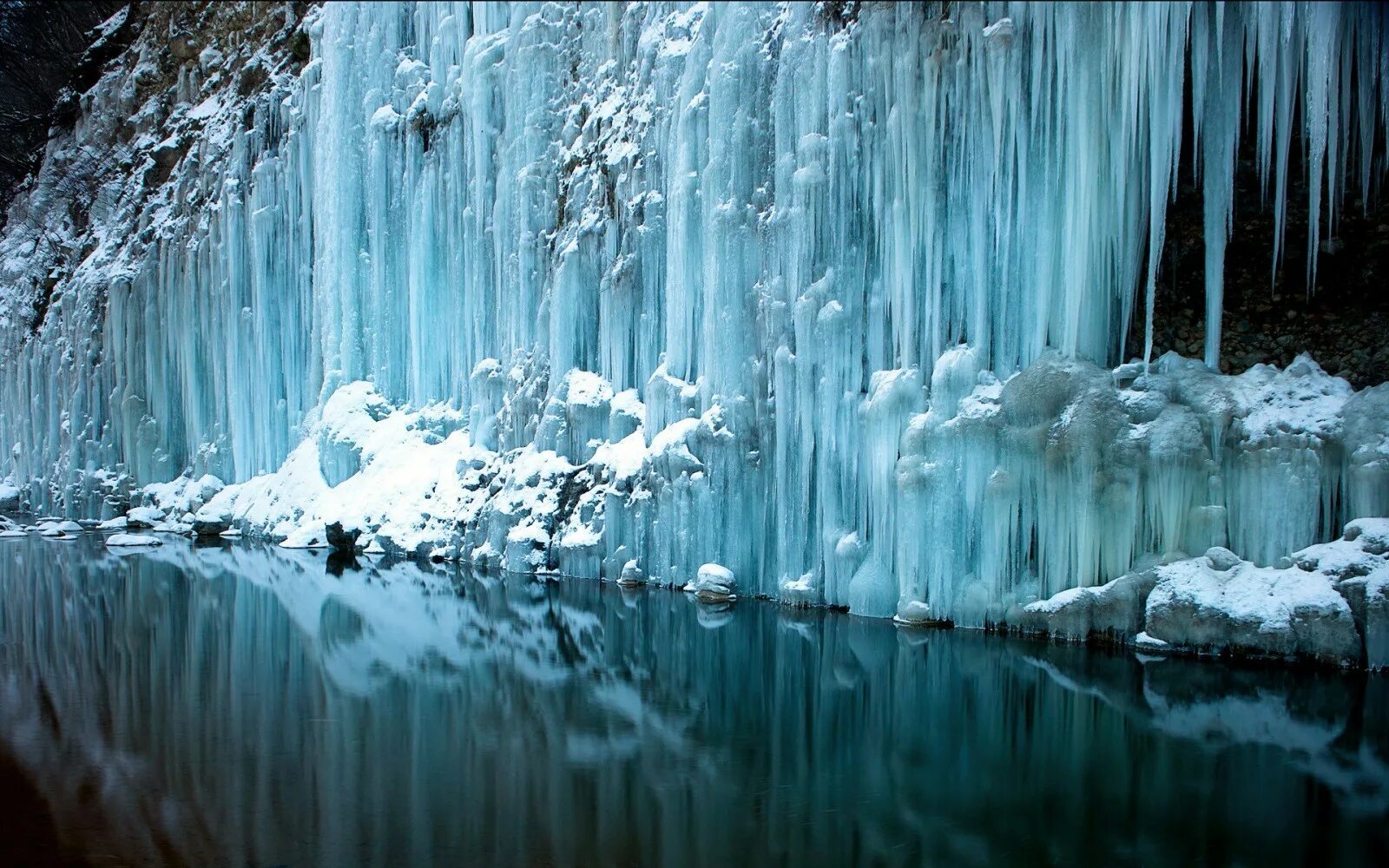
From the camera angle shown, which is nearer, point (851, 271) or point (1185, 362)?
point (1185, 362)

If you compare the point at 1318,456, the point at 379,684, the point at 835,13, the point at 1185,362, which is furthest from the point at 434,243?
the point at 1318,456

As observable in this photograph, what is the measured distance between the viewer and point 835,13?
14.2 m

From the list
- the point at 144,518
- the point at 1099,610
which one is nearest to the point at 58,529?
the point at 144,518

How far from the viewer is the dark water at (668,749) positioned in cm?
618

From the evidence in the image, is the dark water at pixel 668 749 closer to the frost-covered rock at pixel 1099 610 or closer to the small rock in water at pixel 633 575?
the frost-covered rock at pixel 1099 610

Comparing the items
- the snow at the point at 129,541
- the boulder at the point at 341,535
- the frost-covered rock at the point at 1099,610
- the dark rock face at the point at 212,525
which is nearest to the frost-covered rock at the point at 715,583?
the frost-covered rock at the point at 1099,610

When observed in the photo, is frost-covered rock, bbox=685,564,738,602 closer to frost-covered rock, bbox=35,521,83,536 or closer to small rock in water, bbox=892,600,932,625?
small rock in water, bbox=892,600,932,625

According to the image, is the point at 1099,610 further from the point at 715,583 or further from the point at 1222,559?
the point at 715,583

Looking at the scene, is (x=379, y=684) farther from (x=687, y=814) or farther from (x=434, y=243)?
(x=434, y=243)

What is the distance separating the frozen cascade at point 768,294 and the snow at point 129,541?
200 cm

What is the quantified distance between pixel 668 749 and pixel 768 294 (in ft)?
26.3

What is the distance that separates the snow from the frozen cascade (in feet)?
6.56

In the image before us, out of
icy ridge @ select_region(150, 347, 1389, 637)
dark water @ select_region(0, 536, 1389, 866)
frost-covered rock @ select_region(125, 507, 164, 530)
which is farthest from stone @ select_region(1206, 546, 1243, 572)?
frost-covered rock @ select_region(125, 507, 164, 530)

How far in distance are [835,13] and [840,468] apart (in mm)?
6169
